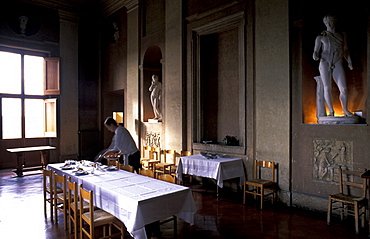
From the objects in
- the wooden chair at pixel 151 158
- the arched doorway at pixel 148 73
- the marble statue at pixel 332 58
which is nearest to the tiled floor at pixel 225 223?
the marble statue at pixel 332 58

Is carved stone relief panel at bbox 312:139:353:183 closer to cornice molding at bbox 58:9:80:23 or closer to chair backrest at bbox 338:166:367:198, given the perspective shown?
chair backrest at bbox 338:166:367:198

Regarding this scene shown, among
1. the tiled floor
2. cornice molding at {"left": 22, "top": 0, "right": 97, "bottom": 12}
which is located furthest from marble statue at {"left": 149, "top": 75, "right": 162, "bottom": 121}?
cornice molding at {"left": 22, "top": 0, "right": 97, "bottom": 12}

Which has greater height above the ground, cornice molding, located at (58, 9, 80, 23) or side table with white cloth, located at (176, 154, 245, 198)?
cornice molding, located at (58, 9, 80, 23)

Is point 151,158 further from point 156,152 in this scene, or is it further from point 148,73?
point 148,73

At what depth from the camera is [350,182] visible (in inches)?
175

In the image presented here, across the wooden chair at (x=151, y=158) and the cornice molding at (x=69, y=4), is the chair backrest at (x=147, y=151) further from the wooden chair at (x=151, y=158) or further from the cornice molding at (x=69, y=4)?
the cornice molding at (x=69, y=4)

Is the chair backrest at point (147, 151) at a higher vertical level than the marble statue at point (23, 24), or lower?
lower

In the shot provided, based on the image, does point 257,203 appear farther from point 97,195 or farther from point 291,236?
point 97,195

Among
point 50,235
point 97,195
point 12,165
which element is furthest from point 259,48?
Answer: point 12,165

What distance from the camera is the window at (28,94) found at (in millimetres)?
9562

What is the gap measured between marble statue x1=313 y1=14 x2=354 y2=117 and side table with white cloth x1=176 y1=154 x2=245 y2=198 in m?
2.12

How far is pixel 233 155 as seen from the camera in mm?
6359

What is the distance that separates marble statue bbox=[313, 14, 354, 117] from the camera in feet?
16.0

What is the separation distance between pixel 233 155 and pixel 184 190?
3.09 meters
